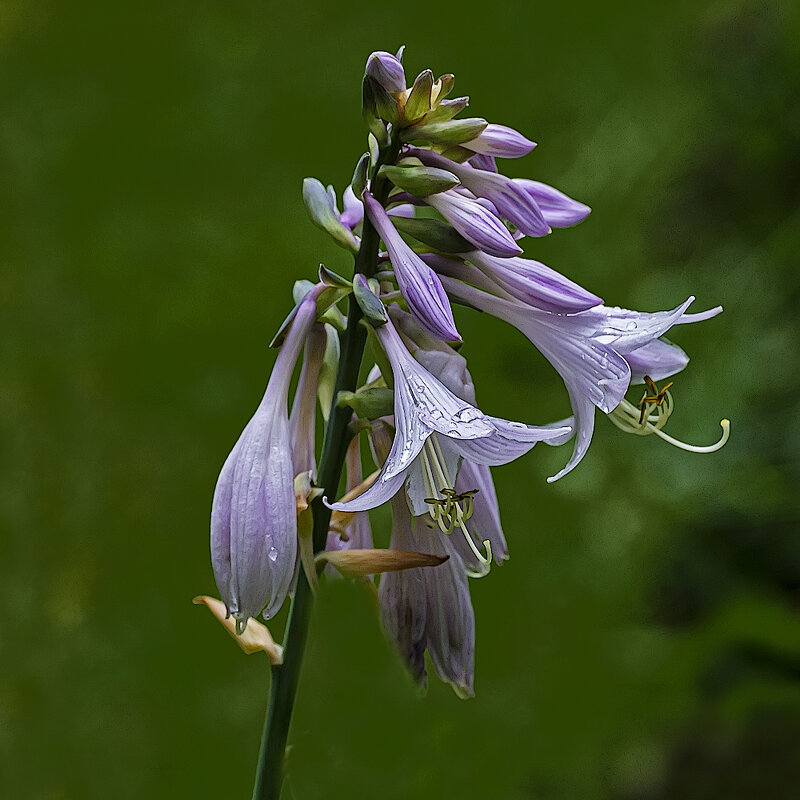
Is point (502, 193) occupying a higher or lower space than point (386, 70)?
lower

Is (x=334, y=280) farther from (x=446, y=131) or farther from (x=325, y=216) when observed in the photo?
(x=446, y=131)

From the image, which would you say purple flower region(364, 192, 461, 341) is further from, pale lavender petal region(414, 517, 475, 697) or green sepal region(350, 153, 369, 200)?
pale lavender petal region(414, 517, 475, 697)

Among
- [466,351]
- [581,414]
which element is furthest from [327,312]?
[466,351]

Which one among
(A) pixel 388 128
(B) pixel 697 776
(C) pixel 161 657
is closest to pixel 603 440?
(B) pixel 697 776

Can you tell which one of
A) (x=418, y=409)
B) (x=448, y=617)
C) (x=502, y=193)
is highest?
(x=502, y=193)

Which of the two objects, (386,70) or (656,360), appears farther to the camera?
(656,360)

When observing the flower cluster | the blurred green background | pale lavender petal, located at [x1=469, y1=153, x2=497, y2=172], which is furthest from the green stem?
the blurred green background
